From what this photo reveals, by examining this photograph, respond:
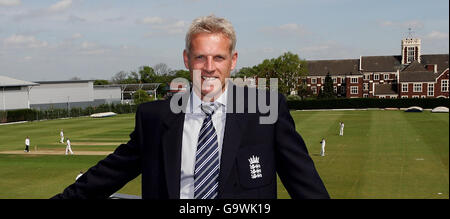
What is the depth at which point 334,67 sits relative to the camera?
3989 inches

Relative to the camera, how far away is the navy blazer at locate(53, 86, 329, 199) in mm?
1832

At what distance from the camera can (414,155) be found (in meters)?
25.1

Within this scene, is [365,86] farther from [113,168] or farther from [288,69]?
[113,168]

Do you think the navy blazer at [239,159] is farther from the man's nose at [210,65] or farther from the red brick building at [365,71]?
the red brick building at [365,71]

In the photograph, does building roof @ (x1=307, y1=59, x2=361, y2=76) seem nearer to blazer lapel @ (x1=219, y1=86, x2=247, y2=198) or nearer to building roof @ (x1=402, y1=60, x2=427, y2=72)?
building roof @ (x1=402, y1=60, x2=427, y2=72)

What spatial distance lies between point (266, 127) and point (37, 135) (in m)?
42.3

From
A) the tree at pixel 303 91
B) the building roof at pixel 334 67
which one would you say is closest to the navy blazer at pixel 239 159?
the tree at pixel 303 91

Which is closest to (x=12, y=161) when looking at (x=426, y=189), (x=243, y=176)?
(x=426, y=189)

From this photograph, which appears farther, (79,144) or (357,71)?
(357,71)

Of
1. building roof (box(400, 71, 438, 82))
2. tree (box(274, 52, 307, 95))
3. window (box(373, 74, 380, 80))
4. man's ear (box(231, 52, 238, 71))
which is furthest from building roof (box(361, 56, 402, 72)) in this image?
man's ear (box(231, 52, 238, 71))

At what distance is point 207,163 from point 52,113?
6321cm

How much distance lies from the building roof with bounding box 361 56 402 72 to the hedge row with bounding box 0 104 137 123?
5897 centimetres
